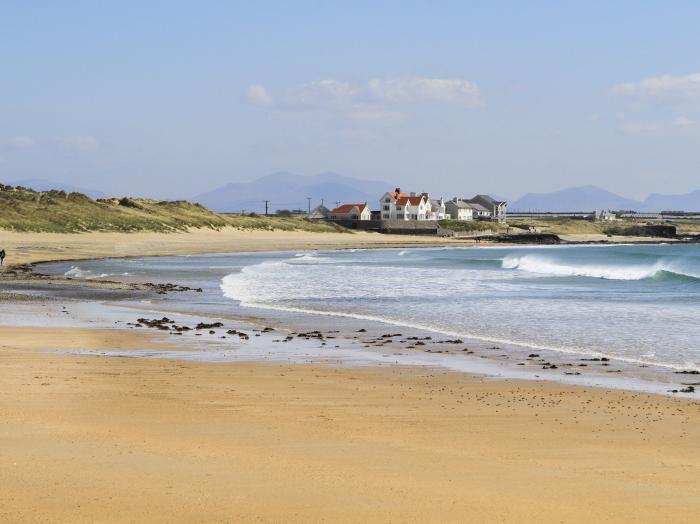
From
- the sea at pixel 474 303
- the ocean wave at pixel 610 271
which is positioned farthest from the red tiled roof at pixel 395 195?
the sea at pixel 474 303

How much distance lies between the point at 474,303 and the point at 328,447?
22975 mm

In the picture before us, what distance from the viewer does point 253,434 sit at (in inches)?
388

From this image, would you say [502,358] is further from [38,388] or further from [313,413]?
[38,388]

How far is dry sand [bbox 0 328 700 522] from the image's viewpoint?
23.6 feet

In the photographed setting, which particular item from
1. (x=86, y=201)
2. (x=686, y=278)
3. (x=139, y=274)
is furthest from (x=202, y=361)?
(x=86, y=201)

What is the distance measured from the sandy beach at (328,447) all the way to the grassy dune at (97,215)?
251 feet

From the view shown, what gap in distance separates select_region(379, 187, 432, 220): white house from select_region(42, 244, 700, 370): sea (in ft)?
389

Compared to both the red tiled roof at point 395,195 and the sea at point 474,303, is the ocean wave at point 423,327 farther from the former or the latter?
the red tiled roof at point 395,195

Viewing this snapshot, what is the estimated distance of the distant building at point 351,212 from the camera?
172m

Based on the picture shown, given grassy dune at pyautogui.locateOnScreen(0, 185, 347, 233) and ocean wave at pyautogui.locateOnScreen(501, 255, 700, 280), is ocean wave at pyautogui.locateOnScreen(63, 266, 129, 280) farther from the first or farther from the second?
grassy dune at pyautogui.locateOnScreen(0, 185, 347, 233)

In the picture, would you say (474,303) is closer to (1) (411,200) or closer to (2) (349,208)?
(2) (349,208)

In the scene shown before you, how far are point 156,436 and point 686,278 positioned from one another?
1813 inches

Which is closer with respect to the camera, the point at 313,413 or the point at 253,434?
the point at 253,434

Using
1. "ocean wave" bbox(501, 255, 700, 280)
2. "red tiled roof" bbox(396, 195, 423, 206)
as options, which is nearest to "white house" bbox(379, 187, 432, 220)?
"red tiled roof" bbox(396, 195, 423, 206)
